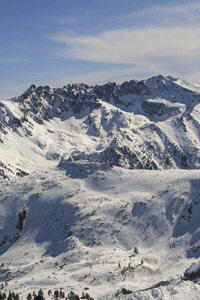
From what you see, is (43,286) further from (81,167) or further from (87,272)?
(81,167)

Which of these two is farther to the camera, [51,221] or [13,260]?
[51,221]

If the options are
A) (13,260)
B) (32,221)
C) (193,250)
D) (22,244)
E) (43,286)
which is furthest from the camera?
(32,221)

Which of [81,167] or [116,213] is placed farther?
[81,167]

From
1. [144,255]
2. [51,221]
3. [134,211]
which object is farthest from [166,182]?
[51,221]

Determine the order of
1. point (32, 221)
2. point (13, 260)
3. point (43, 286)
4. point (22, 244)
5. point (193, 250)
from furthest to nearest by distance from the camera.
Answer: point (32, 221) → point (22, 244) → point (13, 260) → point (193, 250) → point (43, 286)

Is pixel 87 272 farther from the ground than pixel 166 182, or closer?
closer

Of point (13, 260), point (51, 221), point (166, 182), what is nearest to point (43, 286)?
point (13, 260)

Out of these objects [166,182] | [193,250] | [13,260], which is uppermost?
[166,182]

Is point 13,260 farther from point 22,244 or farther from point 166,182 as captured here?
point 166,182

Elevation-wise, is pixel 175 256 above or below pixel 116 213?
below
